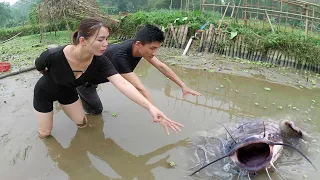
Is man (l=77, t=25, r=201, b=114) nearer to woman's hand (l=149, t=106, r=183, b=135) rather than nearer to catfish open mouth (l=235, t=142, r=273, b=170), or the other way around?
woman's hand (l=149, t=106, r=183, b=135)

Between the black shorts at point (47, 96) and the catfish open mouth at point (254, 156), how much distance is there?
231 cm

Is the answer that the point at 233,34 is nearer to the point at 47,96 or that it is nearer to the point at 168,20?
the point at 168,20

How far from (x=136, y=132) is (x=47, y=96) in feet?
4.75

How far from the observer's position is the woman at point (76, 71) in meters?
3.13

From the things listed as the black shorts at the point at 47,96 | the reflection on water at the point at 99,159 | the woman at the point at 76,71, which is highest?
the woman at the point at 76,71

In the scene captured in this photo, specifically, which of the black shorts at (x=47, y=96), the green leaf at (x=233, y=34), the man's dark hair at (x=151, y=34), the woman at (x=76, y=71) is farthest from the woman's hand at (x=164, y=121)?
the green leaf at (x=233, y=34)

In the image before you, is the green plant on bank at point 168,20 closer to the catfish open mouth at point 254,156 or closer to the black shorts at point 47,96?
the black shorts at point 47,96

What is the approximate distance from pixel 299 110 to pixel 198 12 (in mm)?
8531

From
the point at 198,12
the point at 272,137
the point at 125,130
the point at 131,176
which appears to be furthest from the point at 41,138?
the point at 198,12

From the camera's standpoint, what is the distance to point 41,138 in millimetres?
4363

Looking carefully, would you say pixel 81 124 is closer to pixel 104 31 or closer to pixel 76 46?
pixel 76 46

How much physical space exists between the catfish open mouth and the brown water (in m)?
0.43

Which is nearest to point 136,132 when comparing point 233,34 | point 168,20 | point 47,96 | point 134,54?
point 134,54

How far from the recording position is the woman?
313 centimetres
